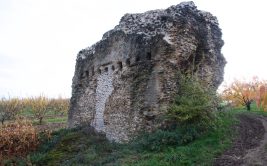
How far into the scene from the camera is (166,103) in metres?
13.0

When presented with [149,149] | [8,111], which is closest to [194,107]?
[149,149]

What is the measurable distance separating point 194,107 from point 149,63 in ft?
8.84

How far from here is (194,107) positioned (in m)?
12.1

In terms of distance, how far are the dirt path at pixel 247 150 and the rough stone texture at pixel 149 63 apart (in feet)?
8.53

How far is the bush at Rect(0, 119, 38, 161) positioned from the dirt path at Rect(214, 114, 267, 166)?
361 inches

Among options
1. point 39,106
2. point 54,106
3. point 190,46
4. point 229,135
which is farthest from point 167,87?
point 54,106

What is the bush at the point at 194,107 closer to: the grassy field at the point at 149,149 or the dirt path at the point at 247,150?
the grassy field at the point at 149,149

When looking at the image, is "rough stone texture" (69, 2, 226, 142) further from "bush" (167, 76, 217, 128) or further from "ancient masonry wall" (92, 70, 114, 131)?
"bush" (167, 76, 217, 128)

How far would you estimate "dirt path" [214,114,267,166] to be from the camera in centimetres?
998

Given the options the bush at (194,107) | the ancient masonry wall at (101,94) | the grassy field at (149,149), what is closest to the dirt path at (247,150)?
the grassy field at (149,149)

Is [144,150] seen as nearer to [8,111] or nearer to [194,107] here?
[194,107]

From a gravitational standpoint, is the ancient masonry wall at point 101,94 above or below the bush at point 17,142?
above

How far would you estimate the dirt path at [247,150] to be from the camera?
32.7ft

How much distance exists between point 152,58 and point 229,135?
4135mm
